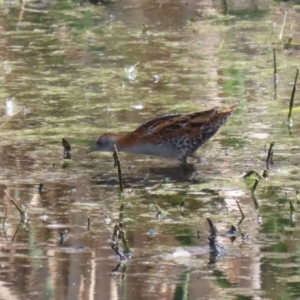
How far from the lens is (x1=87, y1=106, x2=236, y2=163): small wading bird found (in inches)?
262

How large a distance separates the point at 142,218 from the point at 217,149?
5.11 ft

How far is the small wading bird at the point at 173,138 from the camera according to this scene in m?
6.66

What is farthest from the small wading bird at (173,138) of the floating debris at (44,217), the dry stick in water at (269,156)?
the floating debris at (44,217)

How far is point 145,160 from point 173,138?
0.33 m

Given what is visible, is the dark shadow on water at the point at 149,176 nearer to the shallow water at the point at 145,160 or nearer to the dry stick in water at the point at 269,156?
the shallow water at the point at 145,160

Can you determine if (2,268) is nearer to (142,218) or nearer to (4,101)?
(142,218)

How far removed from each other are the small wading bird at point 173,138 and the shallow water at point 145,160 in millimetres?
104

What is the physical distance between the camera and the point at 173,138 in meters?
6.69

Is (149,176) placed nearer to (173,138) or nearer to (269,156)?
(173,138)

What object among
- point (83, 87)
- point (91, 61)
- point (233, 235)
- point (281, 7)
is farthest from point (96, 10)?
point (233, 235)

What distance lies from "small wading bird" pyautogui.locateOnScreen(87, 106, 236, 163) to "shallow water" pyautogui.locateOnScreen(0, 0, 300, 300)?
0.34 feet

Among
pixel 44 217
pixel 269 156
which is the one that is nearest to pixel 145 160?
pixel 269 156

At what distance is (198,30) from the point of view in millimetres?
11219

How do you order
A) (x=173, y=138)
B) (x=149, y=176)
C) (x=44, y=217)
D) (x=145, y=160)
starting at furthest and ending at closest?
1. (x=145, y=160)
2. (x=173, y=138)
3. (x=149, y=176)
4. (x=44, y=217)
